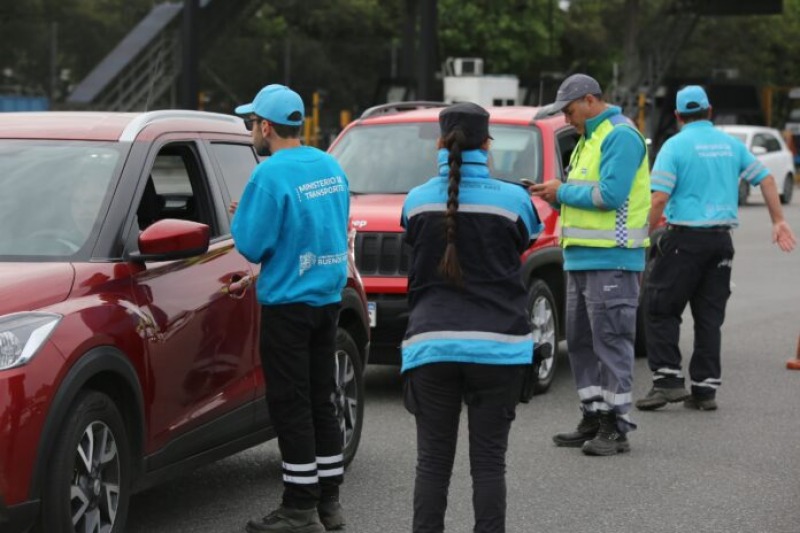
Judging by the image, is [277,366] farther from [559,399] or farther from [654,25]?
[654,25]

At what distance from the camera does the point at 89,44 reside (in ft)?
145

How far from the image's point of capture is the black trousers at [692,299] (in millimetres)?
9945

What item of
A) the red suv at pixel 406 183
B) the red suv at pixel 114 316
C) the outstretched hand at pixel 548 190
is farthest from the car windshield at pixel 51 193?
the red suv at pixel 406 183

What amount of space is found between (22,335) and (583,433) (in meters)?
4.11

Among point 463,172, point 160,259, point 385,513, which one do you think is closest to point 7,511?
point 160,259

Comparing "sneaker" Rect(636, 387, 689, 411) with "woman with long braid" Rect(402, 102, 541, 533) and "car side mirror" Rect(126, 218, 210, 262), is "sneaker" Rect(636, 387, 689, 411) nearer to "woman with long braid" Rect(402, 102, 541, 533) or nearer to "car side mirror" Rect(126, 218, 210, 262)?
"car side mirror" Rect(126, 218, 210, 262)

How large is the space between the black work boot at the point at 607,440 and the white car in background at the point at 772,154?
1101 inches

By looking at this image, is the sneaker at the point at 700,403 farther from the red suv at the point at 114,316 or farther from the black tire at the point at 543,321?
the red suv at the point at 114,316

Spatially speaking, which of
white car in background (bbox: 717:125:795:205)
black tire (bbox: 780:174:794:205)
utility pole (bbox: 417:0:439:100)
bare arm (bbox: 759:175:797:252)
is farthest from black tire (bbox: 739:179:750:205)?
bare arm (bbox: 759:175:797:252)

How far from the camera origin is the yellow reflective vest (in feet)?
27.9

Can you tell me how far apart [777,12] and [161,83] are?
946 inches

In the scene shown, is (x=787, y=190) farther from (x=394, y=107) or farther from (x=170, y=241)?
(x=170, y=241)

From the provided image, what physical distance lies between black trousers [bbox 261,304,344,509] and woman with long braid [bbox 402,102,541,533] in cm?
101

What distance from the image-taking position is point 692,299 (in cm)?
1020
